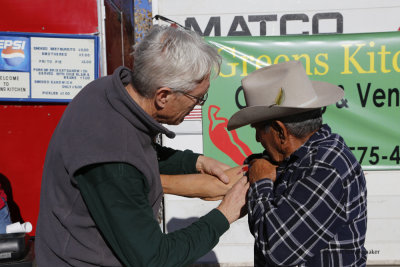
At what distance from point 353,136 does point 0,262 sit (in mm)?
3260

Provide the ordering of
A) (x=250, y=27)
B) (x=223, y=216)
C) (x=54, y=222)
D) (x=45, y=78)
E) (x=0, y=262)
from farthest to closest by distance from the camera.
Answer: (x=250, y=27) → (x=45, y=78) → (x=0, y=262) → (x=223, y=216) → (x=54, y=222)

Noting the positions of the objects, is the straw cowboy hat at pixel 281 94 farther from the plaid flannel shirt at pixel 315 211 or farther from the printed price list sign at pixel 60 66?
the printed price list sign at pixel 60 66

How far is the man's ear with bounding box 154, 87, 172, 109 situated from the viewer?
1.50 meters

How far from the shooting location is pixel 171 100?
1.57m

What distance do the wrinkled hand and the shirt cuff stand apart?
1.66 ft

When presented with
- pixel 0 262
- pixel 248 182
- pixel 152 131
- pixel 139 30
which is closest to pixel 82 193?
pixel 152 131

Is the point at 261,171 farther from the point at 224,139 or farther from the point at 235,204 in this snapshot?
the point at 224,139

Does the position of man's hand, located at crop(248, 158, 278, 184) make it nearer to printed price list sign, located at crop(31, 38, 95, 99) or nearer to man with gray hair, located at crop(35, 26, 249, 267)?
man with gray hair, located at crop(35, 26, 249, 267)

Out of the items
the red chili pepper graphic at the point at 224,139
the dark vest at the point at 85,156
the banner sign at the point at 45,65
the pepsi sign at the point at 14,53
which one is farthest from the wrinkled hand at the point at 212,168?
the pepsi sign at the point at 14,53

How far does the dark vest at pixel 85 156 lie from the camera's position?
1359 millimetres

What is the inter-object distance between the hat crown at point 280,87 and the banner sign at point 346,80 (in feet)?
7.03

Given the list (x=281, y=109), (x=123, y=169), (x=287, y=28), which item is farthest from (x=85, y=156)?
(x=287, y=28)

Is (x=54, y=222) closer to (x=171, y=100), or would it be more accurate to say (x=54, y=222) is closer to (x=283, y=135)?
(x=171, y=100)

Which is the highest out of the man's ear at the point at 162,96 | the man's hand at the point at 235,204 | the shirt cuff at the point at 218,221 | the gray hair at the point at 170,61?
the gray hair at the point at 170,61
